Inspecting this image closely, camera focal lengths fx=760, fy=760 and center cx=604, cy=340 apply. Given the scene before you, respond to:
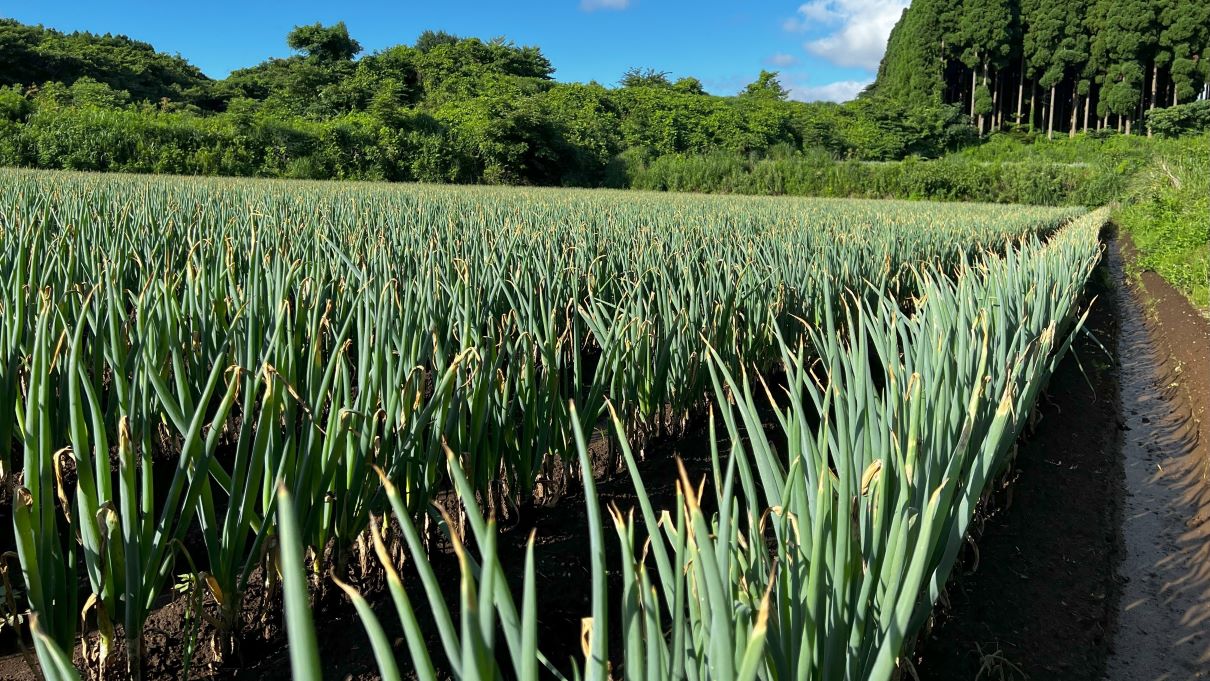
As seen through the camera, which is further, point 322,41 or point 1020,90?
point 1020,90

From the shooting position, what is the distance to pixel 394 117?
22.9m

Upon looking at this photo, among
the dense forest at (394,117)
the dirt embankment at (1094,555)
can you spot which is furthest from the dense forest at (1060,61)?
the dirt embankment at (1094,555)

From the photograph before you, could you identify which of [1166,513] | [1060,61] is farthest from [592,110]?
[1166,513]

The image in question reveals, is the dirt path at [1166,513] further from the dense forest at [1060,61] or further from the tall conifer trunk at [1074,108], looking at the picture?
the tall conifer trunk at [1074,108]

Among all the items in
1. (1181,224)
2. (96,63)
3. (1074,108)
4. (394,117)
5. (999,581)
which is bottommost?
(999,581)

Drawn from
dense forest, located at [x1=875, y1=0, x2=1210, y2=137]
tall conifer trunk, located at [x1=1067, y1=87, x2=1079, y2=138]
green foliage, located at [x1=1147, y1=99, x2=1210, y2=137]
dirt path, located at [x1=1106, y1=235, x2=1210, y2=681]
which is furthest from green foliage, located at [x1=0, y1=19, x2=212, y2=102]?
tall conifer trunk, located at [x1=1067, y1=87, x2=1079, y2=138]

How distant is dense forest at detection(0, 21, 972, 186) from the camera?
62.1 feet

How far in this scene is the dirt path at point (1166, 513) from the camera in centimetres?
175

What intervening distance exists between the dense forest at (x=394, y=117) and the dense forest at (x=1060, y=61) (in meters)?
7.48

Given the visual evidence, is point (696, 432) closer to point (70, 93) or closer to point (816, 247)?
point (816, 247)

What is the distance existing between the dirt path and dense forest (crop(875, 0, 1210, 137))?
32796 millimetres

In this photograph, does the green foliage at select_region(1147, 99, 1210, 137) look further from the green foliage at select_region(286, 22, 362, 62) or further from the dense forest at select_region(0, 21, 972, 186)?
the green foliage at select_region(286, 22, 362, 62)

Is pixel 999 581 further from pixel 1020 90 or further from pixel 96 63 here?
pixel 1020 90

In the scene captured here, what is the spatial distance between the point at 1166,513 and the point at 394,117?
2309 centimetres
